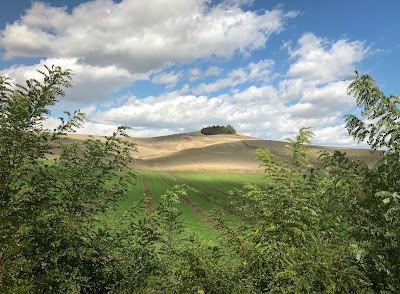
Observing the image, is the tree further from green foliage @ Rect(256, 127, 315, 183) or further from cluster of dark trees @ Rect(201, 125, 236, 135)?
cluster of dark trees @ Rect(201, 125, 236, 135)

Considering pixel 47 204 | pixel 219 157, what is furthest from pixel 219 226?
pixel 219 157

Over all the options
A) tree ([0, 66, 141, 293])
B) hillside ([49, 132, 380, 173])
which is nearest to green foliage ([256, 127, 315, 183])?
tree ([0, 66, 141, 293])

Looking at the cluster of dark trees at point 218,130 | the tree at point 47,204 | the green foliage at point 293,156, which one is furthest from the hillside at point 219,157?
the green foliage at point 293,156

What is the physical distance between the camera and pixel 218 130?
133m

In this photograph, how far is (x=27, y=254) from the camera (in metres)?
3.67

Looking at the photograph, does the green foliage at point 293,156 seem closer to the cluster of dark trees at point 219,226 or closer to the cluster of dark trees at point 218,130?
the cluster of dark trees at point 219,226

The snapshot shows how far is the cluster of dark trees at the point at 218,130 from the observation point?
436 feet

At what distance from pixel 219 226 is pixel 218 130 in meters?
130

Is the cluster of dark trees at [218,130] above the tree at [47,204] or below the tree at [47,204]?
above

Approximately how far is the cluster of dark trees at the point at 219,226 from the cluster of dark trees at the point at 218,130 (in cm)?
12830

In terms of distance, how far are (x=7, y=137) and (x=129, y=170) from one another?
1794 mm

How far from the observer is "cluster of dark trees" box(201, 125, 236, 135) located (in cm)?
13288

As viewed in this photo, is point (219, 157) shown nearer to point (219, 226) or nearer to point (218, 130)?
point (218, 130)

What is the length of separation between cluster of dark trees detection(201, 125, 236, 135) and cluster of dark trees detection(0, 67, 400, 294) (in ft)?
421
